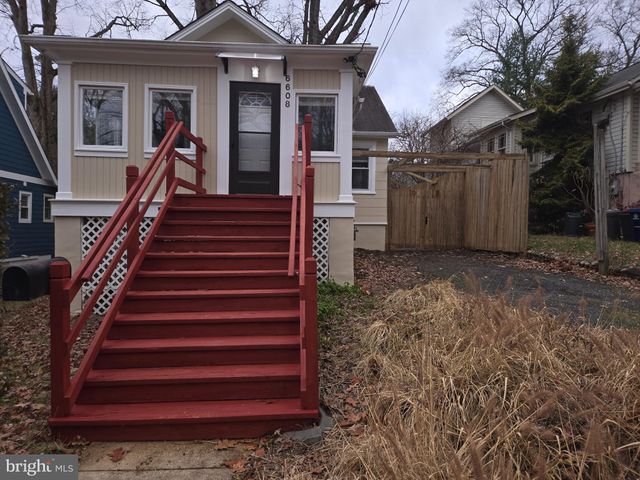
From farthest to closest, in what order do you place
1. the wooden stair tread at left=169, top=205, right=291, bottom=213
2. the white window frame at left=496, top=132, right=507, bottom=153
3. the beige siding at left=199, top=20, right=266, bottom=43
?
1. the white window frame at left=496, top=132, right=507, bottom=153
2. the beige siding at left=199, top=20, right=266, bottom=43
3. the wooden stair tread at left=169, top=205, right=291, bottom=213

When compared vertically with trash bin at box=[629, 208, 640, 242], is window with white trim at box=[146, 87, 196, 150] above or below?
above

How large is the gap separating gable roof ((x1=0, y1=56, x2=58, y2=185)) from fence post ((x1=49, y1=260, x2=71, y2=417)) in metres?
13.4

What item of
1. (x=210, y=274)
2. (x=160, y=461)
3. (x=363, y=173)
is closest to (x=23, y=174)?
(x=363, y=173)

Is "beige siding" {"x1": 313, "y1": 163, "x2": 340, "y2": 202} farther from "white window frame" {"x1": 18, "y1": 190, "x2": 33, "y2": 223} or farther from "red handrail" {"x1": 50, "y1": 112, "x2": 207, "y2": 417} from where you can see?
"white window frame" {"x1": 18, "y1": 190, "x2": 33, "y2": 223}

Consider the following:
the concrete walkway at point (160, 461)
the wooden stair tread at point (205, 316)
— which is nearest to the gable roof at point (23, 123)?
the wooden stair tread at point (205, 316)

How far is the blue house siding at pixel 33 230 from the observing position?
13.5 meters

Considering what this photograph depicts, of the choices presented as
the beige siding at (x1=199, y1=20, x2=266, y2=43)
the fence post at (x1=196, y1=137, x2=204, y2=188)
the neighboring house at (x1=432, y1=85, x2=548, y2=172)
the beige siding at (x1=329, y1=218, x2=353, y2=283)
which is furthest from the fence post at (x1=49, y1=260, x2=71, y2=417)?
the neighboring house at (x1=432, y1=85, x2=548, y2=172)

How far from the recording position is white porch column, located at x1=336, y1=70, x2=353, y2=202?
7.23 meters

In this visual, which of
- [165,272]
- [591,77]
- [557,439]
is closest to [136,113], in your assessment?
[165,272]

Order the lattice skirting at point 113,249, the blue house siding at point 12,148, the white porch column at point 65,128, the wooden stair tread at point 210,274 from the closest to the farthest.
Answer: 1. the wooden stair tread at point 210,274
2. the lattice skirting at point 113,249
3. the white porch column at point 65,128
4. the blue house siding at point 12,148

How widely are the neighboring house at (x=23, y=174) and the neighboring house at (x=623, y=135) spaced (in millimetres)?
17618

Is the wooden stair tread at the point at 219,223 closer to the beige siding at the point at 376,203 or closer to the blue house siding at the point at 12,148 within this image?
the beige siding at the point at 376,203

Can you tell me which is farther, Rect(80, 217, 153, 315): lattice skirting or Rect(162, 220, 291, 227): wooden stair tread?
Rect(80, 217, 153, 315): lattice skirting

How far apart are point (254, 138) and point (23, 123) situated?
10868 millimetres
